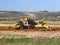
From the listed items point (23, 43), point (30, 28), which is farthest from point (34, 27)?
point (23, 43)

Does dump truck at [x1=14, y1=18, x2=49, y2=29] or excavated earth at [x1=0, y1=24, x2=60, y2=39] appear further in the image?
dump truck at [x1=14, y1=18, x2=49, y2=29]

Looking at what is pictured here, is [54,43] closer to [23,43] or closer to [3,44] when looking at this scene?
[23,43]

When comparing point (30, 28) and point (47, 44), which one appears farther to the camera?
point (30, 28)

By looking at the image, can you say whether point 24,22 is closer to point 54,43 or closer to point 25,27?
point 25,27

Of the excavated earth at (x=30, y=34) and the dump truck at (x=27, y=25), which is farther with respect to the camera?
the dump truck at (x=27, y=25)

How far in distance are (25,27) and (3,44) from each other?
17716mm

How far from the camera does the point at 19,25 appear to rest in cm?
3806

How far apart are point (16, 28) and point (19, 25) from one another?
64cm

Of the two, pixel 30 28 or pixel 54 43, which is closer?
pixel 54 43

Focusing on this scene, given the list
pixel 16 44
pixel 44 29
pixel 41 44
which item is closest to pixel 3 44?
pixel 16 44

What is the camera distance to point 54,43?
70.4 feet

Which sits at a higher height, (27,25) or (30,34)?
(30,34)

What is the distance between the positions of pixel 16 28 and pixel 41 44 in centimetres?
1722

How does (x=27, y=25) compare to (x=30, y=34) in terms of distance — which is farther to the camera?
(x=27, y=25)
